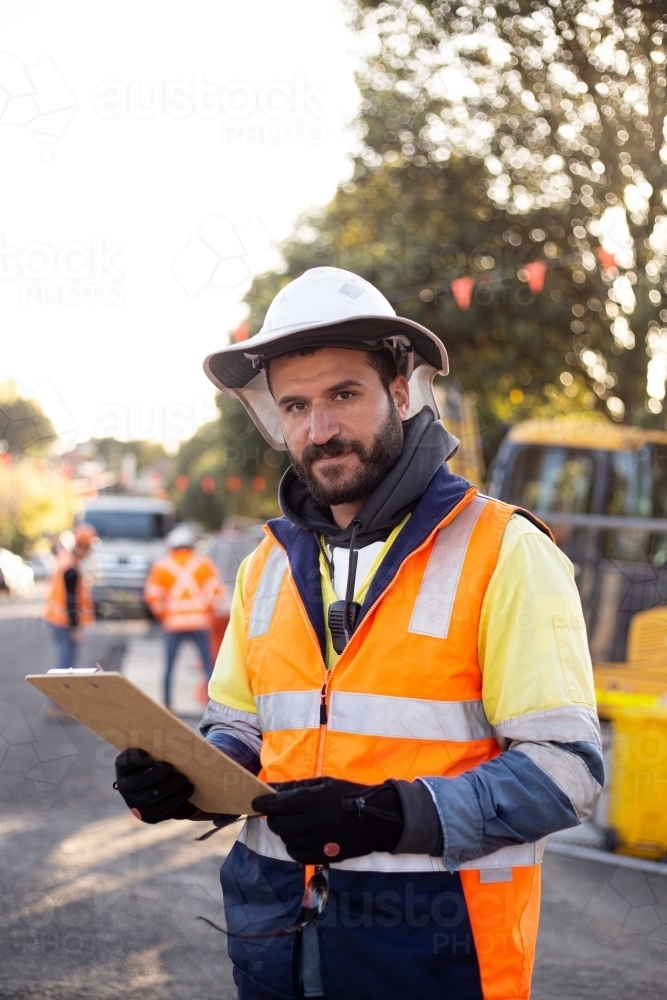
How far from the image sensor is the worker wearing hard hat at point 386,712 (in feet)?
6.33

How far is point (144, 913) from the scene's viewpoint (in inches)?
196

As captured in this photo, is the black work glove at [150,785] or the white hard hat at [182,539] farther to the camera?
the white hard hat at [182,539]

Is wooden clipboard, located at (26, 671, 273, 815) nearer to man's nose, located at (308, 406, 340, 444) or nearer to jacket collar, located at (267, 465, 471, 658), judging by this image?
jacket collar, located at (267, 465, 471, 658)

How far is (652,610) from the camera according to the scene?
9.38 meters

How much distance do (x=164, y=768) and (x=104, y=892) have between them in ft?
11.4

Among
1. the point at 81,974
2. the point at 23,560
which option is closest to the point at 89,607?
the point at 81,974

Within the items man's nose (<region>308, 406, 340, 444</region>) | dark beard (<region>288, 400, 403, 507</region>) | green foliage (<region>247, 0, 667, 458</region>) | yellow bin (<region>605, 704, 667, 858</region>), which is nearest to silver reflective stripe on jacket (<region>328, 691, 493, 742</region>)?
dark beard (<region>288, 400, 403, 507</region>)

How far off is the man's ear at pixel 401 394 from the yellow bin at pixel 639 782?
13.7ft

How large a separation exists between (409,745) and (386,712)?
7 cm

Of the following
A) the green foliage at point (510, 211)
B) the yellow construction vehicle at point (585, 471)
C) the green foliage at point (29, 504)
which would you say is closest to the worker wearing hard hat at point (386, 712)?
the green foliage at point (510, 211)

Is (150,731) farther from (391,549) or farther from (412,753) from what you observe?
(391,549)

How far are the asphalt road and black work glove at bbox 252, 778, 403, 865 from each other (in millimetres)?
2545

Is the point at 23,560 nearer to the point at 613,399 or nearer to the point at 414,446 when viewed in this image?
the point at 613,399

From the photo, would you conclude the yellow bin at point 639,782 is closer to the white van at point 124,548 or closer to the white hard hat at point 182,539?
the white hard hat at point 182,539
